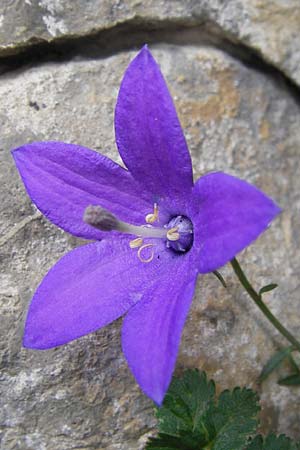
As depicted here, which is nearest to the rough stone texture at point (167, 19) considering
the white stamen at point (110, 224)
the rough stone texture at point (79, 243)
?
the rough stone texture at point (79, 243)

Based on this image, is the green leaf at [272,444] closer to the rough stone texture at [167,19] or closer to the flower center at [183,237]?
the flower center at [183,237]

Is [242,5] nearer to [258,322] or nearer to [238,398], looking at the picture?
[258,322]

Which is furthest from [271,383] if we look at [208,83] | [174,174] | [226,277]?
[208,83]

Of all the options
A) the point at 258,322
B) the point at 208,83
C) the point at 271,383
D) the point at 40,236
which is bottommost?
the point at 271,383

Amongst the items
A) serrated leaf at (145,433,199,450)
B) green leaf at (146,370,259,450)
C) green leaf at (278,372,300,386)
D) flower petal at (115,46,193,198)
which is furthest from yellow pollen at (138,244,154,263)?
green leaf at (278,372,300,386)

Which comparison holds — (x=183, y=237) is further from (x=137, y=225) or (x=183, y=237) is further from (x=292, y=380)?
(x=292, y=380)

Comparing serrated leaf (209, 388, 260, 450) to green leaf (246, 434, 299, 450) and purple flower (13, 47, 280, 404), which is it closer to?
green leaf (246, 434, 299, 450)
